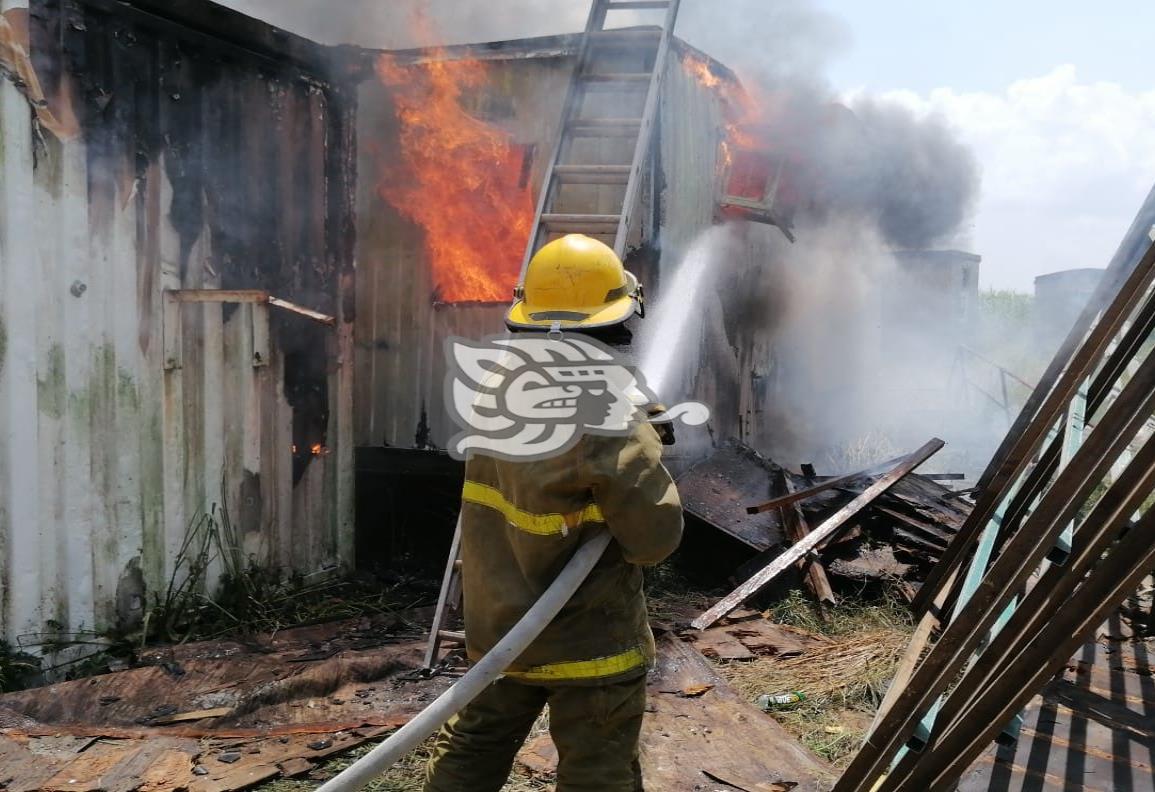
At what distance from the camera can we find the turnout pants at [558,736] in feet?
8.64

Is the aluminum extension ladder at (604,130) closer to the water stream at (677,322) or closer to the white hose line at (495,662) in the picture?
the water stream at (677,322)

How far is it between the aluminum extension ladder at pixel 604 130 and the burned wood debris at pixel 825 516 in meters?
2.21

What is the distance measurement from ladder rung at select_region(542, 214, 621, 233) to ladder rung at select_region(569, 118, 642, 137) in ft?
2.55

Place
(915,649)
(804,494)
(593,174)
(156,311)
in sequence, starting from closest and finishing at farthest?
(915,649) < (156,311) < (593,174) < (804,494)

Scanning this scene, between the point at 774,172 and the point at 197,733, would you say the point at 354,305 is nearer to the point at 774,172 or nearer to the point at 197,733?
the point at 197,733

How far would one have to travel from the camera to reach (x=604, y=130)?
635 cm

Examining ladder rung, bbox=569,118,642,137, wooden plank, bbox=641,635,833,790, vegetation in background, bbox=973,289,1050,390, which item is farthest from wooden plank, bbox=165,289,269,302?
vegetation in background, bbox=973,289,1050,390

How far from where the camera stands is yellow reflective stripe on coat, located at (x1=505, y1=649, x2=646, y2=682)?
8.71 feet

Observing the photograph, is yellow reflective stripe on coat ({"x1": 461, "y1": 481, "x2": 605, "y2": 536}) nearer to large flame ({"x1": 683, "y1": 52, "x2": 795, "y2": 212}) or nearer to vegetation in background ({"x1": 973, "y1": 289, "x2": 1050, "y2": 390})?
large flame ({"x1": 683, "y1": 52, "x2": 795, "y2": 212})

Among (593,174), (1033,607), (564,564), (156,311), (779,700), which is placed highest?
(593,174)

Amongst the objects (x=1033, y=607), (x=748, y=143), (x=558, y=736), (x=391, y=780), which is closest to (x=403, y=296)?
(x=748, y=143)

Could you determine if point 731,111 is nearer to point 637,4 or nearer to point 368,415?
point 637,4

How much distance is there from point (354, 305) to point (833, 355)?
8.06 m

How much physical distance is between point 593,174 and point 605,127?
1.44 ft
